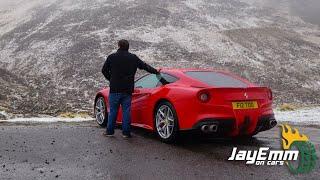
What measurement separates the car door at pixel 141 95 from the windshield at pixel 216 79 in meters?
0.82

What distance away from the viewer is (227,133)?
8453 millimetres

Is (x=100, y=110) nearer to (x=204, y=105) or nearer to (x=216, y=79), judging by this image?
(x=216, y=79)

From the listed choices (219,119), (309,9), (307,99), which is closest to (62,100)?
(307,99)

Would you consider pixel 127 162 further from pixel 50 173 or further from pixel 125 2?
pixel 125 2

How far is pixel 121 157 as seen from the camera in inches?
302

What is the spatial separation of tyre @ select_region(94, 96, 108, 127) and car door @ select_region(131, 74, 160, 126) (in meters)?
1.11

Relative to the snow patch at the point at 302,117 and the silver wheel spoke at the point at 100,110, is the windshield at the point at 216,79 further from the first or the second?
the snow patch at the point at 302,117

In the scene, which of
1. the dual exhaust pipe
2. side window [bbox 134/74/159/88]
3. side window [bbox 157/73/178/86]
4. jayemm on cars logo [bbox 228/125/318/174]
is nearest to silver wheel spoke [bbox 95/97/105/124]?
side window [bbox 134/74/159/88]

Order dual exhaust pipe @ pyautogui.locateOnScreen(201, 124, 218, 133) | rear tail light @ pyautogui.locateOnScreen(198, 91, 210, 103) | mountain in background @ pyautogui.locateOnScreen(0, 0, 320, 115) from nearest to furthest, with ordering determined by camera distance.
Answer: dual exhaust pipe @ pyautogui.locateOnScreen(201, 124, 218, 133) < rear tail light @ pyautogui.locateOnScreen(198, 91, 210, 103) < mountain in background @ pyautogui.locateOnScreen(0, 0, 320, 115)

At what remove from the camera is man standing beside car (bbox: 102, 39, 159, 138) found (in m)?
9.50

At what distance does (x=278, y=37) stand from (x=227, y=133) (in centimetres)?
2852

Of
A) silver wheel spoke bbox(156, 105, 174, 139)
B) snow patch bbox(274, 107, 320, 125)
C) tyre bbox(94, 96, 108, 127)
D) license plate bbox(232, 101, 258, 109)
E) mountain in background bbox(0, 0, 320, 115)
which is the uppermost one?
license plate bbox(232, 101, 258, 109)

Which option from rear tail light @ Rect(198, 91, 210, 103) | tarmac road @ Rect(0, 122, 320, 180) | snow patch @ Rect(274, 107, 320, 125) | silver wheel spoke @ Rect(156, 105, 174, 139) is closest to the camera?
tarmac road @ Rect(0, 122, 320, 180)

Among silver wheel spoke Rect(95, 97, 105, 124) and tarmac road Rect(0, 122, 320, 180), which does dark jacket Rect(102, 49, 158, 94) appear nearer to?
tarmac road Rect(0, 122, 320, 180)
